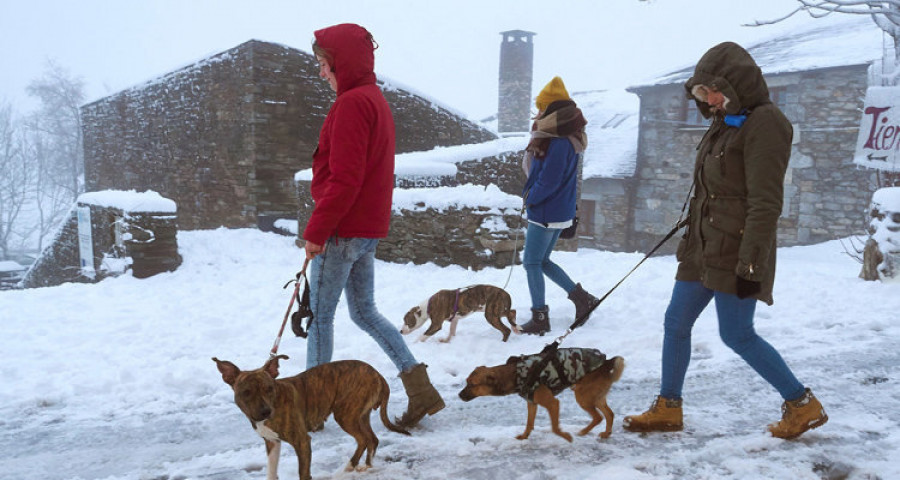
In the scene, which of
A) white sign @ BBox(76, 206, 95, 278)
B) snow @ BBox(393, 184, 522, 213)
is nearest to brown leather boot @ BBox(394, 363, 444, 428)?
snow @ BBox(393, 184, 522, 213)

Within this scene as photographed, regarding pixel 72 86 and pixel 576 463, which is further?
pixel 72 86

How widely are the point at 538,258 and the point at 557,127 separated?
3.64 feet

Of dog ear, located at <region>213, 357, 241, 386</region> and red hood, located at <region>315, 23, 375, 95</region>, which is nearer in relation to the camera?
dog ear, located at <region>213, 357, 241, 386</region>

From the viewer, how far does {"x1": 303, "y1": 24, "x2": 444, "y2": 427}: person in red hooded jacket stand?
2846mm

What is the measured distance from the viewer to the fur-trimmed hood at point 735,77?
2.72 m

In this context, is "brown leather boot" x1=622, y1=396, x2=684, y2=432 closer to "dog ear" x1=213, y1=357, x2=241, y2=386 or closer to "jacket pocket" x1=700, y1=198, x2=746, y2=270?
"jacket pocket" x1=700, y1=198, x2=746, y2=270

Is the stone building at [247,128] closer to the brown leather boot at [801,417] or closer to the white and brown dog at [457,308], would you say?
the white and brown dog at [457,308]

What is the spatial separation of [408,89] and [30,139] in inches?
1962

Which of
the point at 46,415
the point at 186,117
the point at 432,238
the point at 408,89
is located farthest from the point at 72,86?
the point at 46,415

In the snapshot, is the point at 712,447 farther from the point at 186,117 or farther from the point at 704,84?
the point at 186,117

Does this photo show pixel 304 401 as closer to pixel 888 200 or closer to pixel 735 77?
pixel 735 77

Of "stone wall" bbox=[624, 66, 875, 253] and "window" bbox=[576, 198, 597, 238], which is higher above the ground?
"stone wall" bbox=[624, 66, 875, 253]

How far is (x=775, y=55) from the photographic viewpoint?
1794 cm

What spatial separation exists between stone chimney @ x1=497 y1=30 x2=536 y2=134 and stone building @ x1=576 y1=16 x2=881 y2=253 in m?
8.92
